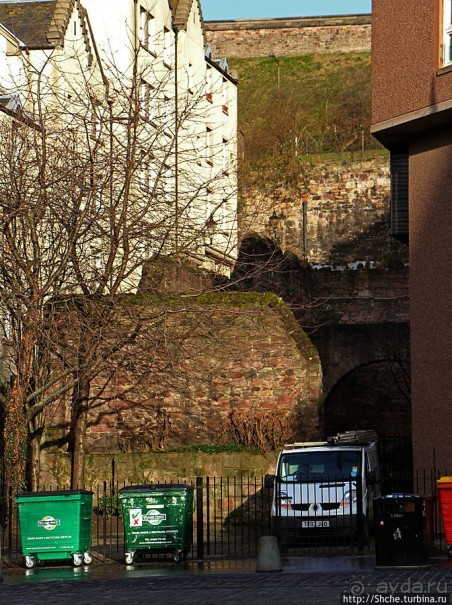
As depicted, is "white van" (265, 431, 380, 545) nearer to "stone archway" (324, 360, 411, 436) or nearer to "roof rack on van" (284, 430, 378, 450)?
"roof rack on van" (284, 430, 378, 450)

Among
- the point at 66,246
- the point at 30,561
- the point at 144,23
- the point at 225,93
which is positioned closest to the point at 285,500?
the point at 30,561

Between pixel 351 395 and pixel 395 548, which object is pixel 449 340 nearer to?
pixel 395 548

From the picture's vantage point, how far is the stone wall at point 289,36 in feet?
228

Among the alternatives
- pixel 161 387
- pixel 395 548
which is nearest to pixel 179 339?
pixel 161 387

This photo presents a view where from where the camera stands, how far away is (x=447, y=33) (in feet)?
74.4

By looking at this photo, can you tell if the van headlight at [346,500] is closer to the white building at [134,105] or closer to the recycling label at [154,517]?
the recycling label at [154,517]

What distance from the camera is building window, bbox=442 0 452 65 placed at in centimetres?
2259

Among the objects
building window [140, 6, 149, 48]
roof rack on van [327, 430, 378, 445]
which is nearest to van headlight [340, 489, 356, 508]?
roof rack on van [327, 430, 378, 445]

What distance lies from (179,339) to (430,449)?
746cm

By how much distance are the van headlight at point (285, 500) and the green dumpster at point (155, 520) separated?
2857mm

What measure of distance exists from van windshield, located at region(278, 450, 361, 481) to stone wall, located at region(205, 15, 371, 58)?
47.6 m

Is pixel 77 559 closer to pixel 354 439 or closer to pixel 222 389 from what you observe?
pixel 354 439

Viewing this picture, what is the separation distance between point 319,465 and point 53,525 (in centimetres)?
572

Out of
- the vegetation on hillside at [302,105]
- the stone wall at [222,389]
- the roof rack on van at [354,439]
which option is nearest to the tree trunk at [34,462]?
the stone wall at [222,389]
